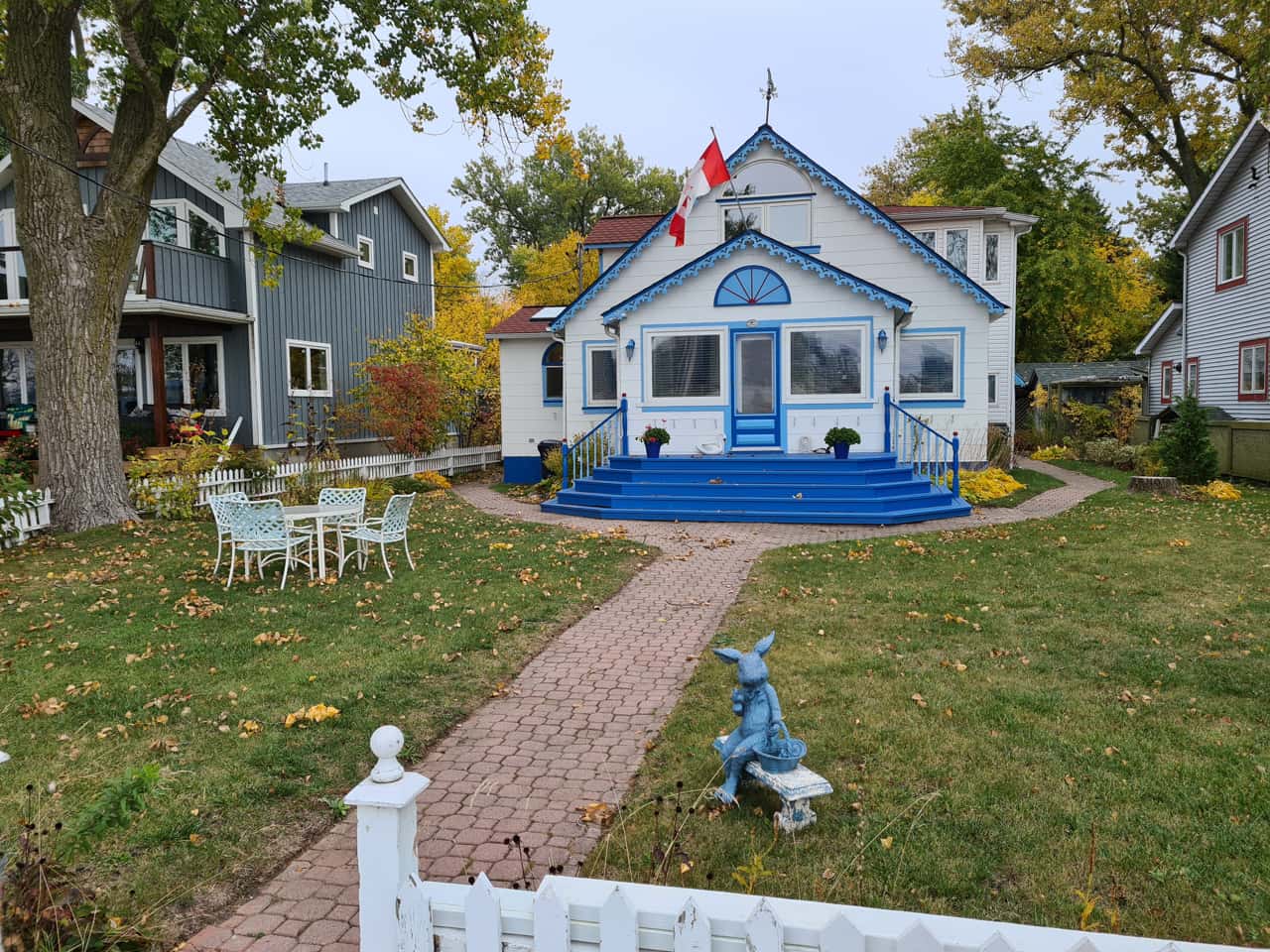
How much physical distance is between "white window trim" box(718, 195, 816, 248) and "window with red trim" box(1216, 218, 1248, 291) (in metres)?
11.5

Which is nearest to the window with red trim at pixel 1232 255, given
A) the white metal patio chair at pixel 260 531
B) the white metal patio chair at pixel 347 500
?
the white metal patio chair at pixel 347 500

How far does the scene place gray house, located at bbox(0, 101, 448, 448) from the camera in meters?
18.9

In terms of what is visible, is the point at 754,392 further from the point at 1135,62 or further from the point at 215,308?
→ the point at 1135,62

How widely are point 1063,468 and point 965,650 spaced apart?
19.6 metres

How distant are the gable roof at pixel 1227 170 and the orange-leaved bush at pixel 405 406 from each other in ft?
65.9

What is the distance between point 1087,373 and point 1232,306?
14449mm

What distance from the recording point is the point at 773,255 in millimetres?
16422

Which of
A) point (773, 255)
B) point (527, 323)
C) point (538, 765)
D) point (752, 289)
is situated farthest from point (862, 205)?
point (538, 765)

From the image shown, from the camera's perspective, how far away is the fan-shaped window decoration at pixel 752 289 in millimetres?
16484

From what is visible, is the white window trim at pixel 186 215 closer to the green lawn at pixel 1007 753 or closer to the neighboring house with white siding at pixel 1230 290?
the green lawn at pixel 1007 753

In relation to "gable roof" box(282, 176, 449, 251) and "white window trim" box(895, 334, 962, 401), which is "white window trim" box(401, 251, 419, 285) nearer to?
"gable roof" box(282, 176, 449, 251)

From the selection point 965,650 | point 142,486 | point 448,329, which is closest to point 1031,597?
point 965,650

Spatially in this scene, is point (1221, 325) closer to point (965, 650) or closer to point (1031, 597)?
point (1031, 597)

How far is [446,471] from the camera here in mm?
22547
